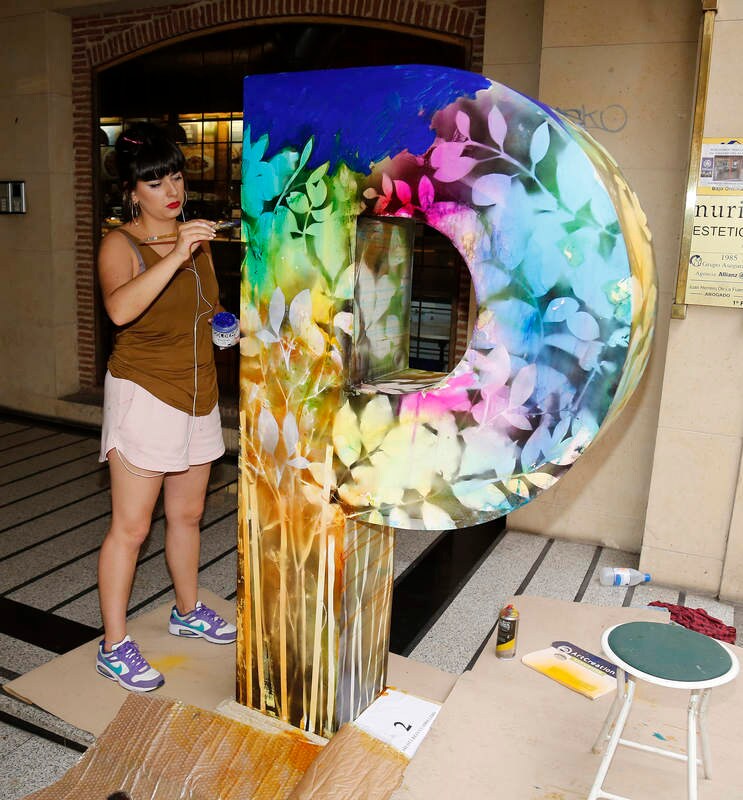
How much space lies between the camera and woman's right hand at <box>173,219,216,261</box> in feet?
7.32

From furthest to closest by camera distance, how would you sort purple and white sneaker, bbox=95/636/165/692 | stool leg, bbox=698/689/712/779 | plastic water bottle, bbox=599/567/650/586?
plastic water bottle, bbox=599/567/650/586 < purple and white sneaker, bbox=95/636/165/692 < stool leg, bbox=698/689/712/779

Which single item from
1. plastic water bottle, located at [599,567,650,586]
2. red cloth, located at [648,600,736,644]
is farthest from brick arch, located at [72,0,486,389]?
red cloth, located at [648,600,736,644]

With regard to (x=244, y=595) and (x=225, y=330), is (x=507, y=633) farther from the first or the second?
(x=225, y=330)

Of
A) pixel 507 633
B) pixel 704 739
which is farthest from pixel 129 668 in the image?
pixel 704 739

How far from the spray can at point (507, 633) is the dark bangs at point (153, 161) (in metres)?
1.79

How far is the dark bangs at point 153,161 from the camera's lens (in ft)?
7.90

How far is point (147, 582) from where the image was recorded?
3459 mm

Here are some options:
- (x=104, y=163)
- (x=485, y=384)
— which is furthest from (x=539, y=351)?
(x=104, y=163)

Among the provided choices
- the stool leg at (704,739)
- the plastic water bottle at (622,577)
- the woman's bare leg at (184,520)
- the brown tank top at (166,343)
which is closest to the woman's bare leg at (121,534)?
the woman's bare leg at (184,520)

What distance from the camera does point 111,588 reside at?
2578 mm

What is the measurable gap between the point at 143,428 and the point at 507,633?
1.37 metres

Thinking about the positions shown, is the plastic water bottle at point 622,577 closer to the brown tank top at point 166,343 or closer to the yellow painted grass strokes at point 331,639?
the yellow painted grass strokes at point 331,639

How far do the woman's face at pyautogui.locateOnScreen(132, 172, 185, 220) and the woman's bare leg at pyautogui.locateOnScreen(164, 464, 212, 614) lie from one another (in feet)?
2.72

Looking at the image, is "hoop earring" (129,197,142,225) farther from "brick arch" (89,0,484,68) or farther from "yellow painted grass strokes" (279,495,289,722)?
"brick arch" (89,0,484,68)
